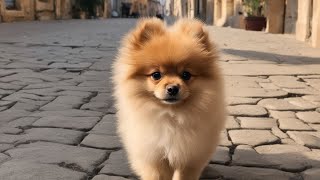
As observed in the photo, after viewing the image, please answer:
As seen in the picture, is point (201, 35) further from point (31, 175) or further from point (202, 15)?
point (202, 15)

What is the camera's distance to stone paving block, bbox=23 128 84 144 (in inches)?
133

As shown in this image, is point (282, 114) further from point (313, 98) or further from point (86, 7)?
point (86, 7)

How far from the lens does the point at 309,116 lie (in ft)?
13.9

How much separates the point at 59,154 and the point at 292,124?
207 cm

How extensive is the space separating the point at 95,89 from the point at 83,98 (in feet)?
1.85

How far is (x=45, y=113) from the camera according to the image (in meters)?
4.21

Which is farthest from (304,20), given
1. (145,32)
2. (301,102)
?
(145,32)

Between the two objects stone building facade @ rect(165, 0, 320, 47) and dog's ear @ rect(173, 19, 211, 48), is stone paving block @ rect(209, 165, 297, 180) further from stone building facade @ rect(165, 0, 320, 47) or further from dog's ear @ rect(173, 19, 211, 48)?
stone building facade @ rect(165, 0, 320, 47)

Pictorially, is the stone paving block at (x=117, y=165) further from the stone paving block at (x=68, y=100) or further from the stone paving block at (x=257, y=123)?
the stone paving block at (x=68, y=100)

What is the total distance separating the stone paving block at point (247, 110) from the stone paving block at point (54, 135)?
1.60 metres

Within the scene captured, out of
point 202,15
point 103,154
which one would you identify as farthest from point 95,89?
point 202,15

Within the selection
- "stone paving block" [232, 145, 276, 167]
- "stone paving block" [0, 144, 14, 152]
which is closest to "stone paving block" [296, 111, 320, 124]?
"stone paving block" [232, 145, 276, 167]

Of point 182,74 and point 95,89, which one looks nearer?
point 182,74

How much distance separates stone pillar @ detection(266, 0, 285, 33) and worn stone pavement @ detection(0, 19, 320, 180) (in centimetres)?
875
